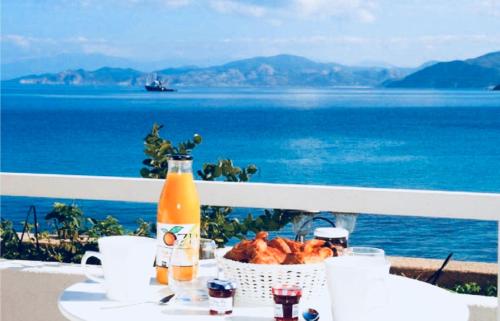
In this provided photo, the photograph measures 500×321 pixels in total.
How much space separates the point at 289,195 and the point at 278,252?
2.75 feet

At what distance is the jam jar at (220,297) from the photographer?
1.26 m

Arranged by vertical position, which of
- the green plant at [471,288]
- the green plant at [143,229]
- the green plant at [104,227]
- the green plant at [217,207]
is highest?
the green plant at [217,207]

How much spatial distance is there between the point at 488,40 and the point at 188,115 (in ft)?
43.8

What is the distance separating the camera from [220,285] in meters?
1.26

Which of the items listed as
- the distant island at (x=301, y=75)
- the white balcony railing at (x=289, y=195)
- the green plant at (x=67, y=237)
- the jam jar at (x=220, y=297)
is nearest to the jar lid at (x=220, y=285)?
the jam jar at (x=220, y=297)

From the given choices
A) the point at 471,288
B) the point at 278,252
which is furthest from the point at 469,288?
the point at 278,252

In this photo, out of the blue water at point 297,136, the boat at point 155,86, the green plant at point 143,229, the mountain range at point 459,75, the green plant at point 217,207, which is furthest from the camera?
the boat at point 155,86

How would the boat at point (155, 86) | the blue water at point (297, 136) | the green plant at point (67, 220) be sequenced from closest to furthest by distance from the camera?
the green plant at point (67, 220) → the blue water at point (297, 136) → the boat at point (155, 86)

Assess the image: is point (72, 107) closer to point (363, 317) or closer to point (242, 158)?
point (242, 158)

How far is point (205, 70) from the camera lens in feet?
110

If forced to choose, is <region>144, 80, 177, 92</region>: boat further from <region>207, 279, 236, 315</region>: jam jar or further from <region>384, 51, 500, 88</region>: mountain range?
<region>207, 279, 236, 315</region>: jam jar

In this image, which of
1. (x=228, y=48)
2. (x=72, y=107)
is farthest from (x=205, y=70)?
(x=72, y=107)

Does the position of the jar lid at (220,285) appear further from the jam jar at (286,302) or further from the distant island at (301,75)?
the distant island at (301,75)

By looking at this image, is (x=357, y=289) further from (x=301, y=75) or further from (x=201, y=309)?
(x=301, y=75)
